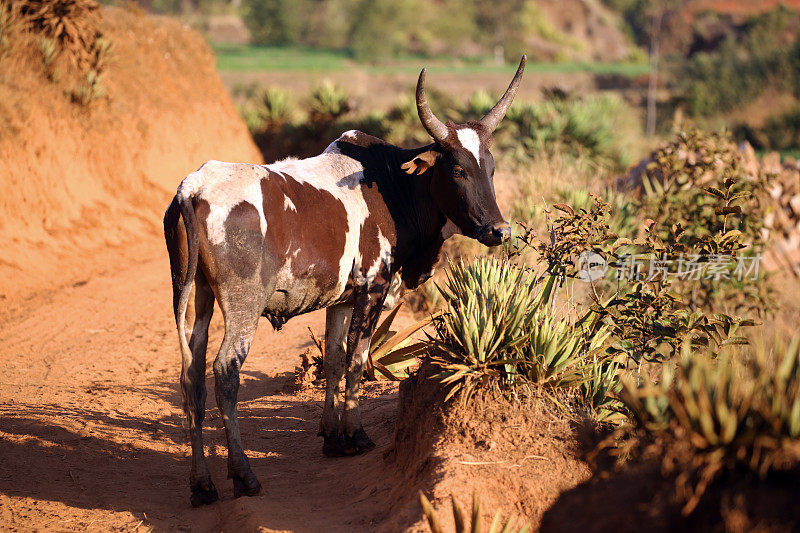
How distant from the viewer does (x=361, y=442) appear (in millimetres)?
5848

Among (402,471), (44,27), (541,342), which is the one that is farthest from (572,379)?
(44,27)

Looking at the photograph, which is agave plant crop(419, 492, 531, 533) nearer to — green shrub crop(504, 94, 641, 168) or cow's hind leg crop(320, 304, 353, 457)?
cow's hind leg crop(320, 304, 353, 457)

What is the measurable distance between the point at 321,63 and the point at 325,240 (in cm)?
4730

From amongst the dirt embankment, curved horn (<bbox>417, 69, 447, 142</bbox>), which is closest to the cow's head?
curved horn (<bbox>417, 69, 447, 142</bbox>)

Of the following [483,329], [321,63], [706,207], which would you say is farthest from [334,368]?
[321,63]

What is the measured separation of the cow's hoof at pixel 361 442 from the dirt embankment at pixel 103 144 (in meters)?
6.36

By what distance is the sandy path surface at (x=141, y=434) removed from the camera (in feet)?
15.9

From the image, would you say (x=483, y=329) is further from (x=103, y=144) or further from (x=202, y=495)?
(x=103, y=144)

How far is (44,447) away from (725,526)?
491cm

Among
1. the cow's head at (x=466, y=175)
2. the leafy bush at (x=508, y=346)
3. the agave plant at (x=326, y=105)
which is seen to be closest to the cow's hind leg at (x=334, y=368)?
the leafy bush at (x=508, y=346)

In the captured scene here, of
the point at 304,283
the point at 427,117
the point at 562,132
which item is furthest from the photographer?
the point at 562,132

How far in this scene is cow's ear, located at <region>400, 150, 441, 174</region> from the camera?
5500 mm

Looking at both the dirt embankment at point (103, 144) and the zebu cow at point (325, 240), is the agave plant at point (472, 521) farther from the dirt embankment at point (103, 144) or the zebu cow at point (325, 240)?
the dirt embankment at point (103, 144)

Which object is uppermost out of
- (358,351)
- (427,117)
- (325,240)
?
(427,117)
